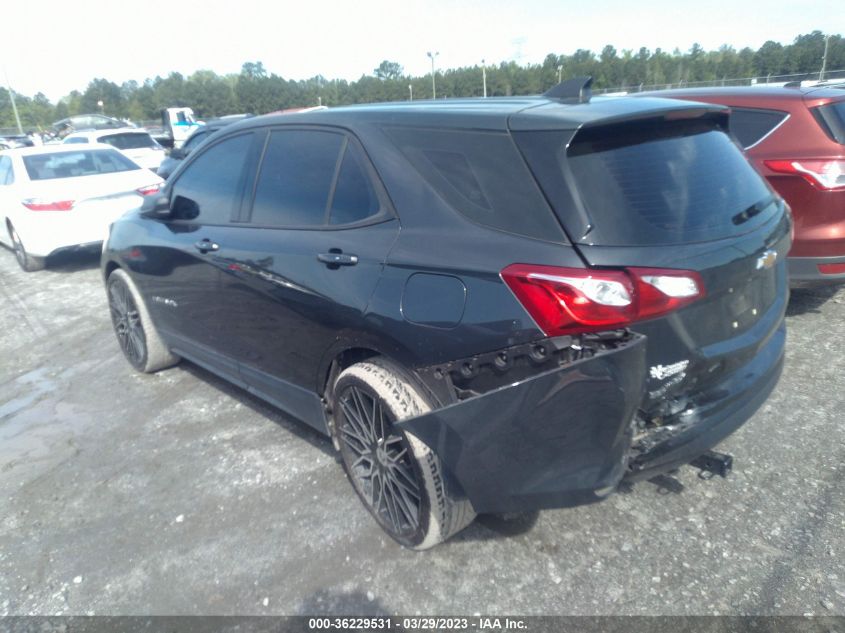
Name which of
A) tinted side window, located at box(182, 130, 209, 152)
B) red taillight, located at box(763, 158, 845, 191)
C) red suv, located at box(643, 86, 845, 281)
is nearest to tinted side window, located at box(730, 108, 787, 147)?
red suv, located at box(643, 86, 845, 281)

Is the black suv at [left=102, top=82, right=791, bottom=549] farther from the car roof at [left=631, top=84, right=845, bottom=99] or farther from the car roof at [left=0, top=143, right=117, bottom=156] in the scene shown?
the car roof at [left=0, top=143, right=117, bottom=156]

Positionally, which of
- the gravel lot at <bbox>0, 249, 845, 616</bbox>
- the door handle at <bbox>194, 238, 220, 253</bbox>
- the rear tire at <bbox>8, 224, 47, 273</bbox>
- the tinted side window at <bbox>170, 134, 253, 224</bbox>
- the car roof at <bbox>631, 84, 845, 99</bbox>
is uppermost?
the car roof at <bbox>631, 84, 845, 99</bbox>

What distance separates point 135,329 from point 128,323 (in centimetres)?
12

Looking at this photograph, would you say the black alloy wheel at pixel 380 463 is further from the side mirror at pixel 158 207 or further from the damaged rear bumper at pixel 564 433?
the side mirror at pixel 158 207

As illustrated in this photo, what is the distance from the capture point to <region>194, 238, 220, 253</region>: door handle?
370 centimetres

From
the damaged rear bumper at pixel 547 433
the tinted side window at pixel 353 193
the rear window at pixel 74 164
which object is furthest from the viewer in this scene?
the rear window at pixel 74 164

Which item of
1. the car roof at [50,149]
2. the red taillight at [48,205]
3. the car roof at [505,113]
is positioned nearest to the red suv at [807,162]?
the car roof at [505,113]

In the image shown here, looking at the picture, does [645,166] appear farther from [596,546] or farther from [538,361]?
[596,546]

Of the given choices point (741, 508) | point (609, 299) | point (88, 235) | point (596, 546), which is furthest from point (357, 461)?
point (88, 235)

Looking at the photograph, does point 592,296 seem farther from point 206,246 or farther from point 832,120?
point 832,120

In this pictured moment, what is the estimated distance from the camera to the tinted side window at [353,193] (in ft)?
9.32

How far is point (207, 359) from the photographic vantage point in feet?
13.6

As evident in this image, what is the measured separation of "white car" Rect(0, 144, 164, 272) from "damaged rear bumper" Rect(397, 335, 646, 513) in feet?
21.7

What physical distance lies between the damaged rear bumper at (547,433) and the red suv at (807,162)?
2.85m
